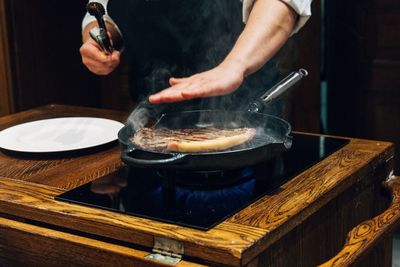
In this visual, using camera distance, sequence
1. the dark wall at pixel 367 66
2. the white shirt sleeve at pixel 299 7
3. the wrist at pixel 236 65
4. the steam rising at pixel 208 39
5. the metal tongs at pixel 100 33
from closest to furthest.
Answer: the wrist at pixel 236 65 < the white shirt sleeve at pixel 299 7 < the metal tongs at pixel 100 33 < the steam rising at pixel 208 39 < the dark wall at pixel 367 66

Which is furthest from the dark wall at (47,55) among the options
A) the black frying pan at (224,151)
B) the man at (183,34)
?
the black frying pan at (224,151)

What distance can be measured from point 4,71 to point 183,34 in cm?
144

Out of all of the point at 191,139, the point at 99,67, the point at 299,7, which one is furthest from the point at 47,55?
the point at 191,139

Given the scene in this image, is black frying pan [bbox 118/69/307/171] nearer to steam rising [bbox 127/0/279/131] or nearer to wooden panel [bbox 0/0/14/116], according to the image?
steam rising [bbox 127/0/279/131]

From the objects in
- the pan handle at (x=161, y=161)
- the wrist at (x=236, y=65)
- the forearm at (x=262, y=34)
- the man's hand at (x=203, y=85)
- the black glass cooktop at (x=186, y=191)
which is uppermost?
the forearm at (x=262, y=34)

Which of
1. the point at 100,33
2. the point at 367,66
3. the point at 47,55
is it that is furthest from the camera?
the point at 47,55

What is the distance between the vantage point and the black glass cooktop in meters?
1.06

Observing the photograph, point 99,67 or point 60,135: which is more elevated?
point 99,67

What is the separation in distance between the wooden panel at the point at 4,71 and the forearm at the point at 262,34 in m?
1.89

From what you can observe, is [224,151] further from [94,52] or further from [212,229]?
[94,52]

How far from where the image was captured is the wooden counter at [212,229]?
98 centimetres

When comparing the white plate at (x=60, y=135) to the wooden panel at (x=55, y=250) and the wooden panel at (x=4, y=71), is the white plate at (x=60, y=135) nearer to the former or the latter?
the wooden panel at (x=55, y=250)

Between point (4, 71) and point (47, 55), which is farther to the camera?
point (47, 55)

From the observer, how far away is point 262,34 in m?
1.37
